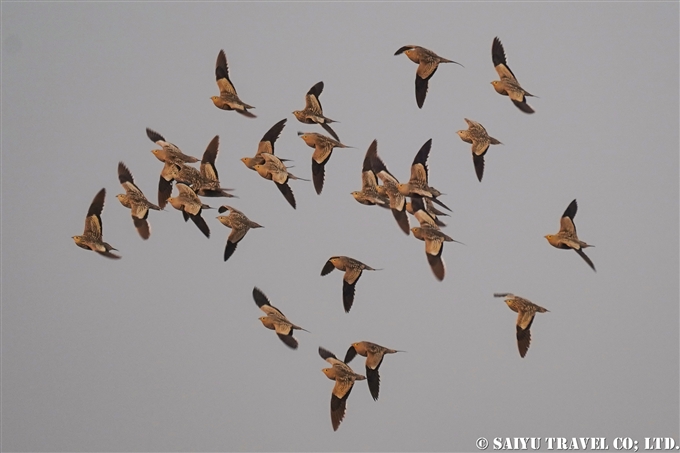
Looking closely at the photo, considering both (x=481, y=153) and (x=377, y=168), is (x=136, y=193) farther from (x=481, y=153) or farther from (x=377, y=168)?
(x=481, y=153)

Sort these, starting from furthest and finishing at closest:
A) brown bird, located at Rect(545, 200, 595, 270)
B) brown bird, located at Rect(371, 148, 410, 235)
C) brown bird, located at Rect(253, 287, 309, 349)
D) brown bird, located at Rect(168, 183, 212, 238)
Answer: brown bird, located at Rect(253, 287, 309, 349)
brown bird, located at Rect(168, 183, 212, 238)
brown bird, located at Rect(371, 148, 410, 235)
brown bird, located at Rect(545, 200, 595, 270)

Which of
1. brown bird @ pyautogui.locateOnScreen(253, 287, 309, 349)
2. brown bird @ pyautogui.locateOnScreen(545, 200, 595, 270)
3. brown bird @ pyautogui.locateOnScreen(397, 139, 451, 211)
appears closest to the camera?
brown bird @ pyautogui.locateOnScreen(545, 200, 595, 270)

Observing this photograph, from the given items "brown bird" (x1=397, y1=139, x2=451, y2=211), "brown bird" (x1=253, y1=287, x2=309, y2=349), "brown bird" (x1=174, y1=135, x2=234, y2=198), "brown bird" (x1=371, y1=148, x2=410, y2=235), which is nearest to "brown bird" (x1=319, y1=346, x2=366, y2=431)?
"brown bird" (x1=253, y1=287, x2=309, y2=349)

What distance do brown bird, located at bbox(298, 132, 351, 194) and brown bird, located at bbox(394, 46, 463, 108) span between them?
43.2 inches

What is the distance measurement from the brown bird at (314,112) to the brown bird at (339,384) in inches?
99.2

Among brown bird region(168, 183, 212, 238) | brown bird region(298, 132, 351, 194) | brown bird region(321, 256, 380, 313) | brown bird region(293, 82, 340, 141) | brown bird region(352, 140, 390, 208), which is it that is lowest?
brown bird region(321, 256, 380, 313)

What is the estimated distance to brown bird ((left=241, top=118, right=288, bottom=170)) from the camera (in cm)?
1603

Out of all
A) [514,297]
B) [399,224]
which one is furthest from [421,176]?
[514,297]

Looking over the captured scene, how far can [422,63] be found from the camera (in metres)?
16.1

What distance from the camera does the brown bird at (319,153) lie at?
16156mm

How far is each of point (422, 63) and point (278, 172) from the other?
6.57 feet

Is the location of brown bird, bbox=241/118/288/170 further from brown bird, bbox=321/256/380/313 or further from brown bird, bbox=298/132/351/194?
brown bird, bbox=321/256/380/313

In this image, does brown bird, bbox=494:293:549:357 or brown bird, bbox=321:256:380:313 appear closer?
brown bird, bbox=494:293:549:357

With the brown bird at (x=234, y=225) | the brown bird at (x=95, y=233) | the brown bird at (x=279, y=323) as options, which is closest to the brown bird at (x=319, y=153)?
the brown bird at (x=234, y=225)
